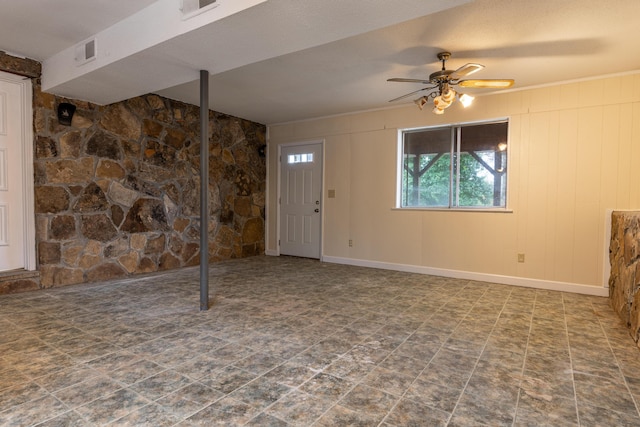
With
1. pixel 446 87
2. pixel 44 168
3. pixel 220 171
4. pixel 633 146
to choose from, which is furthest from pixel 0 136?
pixel 633 146

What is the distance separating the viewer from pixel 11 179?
3.64 m

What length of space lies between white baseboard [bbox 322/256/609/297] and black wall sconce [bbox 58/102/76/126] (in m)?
4.11

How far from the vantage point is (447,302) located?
3475 mm

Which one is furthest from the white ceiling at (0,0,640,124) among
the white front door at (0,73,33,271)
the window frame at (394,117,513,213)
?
the window frame at (394,117,513,213)

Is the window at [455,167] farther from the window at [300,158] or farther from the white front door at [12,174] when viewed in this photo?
the white front door at [12,174]

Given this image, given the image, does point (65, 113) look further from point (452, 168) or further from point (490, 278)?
point (490, 278)

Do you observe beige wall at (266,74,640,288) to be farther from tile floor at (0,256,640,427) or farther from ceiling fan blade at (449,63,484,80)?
ceiling fan blade at (449,63,484,80)

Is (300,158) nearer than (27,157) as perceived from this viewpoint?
No

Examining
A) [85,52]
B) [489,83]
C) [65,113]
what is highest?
[85,52]

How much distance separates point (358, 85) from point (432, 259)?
2.61 metres

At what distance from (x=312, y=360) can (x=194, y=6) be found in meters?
2.49

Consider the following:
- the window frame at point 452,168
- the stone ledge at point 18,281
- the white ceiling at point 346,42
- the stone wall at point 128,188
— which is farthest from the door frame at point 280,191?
the stone ledge at point 18,281

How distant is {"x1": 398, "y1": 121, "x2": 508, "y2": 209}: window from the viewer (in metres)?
4.49

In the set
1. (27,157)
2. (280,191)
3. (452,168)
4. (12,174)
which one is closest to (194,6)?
(27,157)
